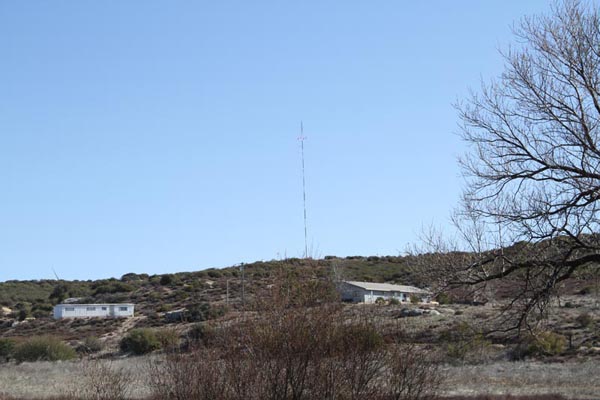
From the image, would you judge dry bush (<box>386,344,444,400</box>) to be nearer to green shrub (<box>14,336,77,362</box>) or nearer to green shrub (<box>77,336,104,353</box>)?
green shrub (<box>77,336,104,353</box>)

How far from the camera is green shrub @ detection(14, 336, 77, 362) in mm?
53906

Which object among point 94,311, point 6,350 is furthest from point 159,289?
point 6,350

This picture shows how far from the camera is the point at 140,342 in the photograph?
53094 mm

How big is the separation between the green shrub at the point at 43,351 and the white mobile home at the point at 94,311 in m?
18.0

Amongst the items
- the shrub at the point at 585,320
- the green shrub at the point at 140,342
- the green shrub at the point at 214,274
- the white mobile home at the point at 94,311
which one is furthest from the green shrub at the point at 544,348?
the green shrub at the point at 214,274

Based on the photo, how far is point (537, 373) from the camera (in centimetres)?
3825

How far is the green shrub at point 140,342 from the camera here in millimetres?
51688

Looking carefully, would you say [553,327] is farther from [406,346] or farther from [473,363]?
[406,346]

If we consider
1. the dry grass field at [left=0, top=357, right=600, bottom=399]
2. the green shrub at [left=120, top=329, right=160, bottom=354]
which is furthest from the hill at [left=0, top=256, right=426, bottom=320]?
the dry grass field at [left=0, top=357, right=600, bottom=399]

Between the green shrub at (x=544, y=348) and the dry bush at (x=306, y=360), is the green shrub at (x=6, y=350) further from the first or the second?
the dry bush at (x=306, y=360)

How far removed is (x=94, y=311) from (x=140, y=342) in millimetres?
22905

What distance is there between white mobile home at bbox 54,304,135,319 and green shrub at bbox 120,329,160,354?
63.5ft

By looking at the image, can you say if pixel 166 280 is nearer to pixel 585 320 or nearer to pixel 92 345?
pixel 92 345

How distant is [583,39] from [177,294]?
69.5 meters
